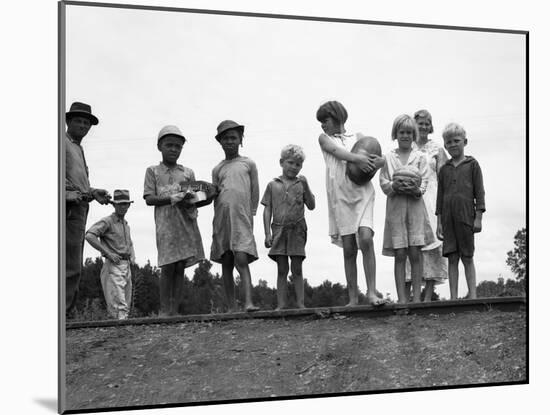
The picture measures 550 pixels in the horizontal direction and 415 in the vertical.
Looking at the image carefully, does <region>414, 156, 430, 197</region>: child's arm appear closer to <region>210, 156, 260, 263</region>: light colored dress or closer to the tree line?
the tree line

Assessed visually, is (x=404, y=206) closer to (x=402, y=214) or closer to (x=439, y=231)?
(x=402, y=214)

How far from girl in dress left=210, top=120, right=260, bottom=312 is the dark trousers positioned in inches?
54.7

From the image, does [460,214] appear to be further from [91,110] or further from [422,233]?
[91,110]

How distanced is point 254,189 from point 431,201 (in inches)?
84.1

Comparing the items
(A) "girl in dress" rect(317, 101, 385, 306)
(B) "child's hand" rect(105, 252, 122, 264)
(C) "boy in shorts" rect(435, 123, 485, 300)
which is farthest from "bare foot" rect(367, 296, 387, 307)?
(B) "child's hand" rect(105, 252, 122, 264)

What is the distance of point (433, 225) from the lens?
14.0 meters

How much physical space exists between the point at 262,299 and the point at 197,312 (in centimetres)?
70

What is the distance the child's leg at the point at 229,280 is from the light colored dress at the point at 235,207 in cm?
7

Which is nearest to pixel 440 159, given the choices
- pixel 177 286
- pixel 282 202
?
pixel 282 202

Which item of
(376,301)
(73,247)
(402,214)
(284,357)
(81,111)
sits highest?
(81,111)

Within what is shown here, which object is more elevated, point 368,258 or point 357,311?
point 368,258

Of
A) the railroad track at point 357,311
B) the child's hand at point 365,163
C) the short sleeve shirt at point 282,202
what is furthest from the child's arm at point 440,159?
the short sleeve shirt at point 282,202

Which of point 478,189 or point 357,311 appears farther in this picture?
point 478,189

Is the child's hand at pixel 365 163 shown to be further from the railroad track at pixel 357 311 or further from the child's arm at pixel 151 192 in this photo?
the child's arm at pixel 151 192
